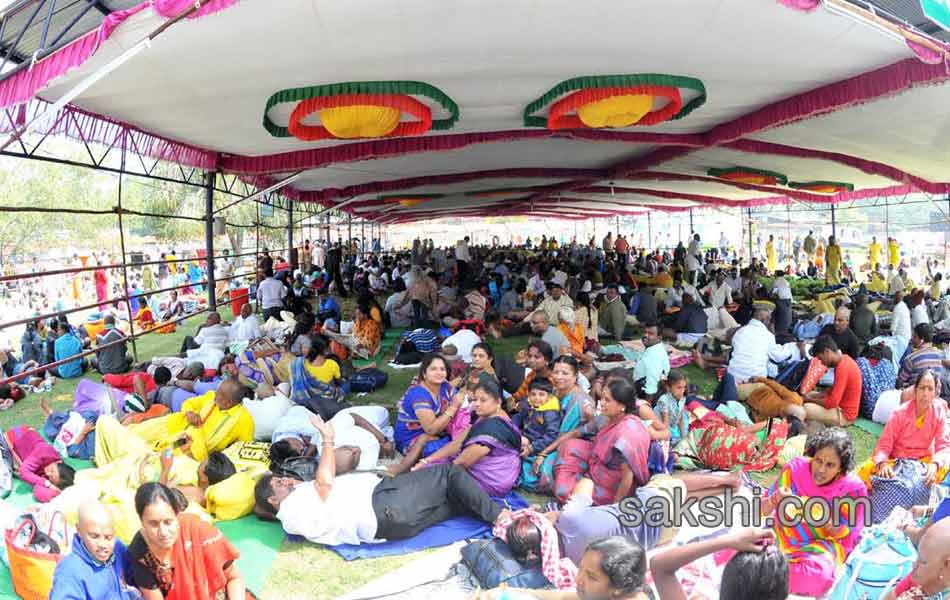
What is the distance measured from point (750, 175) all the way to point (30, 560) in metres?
11.5

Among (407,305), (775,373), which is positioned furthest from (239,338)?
(775,373)

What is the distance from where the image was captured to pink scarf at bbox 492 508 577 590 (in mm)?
2723

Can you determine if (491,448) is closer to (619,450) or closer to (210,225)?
(619,450)

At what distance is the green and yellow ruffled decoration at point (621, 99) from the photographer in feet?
17.9

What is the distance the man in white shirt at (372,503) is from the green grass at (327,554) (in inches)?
4.7

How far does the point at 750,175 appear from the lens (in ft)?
38.0

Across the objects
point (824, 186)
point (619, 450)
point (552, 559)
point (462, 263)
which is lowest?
point (552, 559)

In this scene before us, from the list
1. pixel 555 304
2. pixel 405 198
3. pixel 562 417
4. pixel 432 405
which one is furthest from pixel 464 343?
pixel 405 198

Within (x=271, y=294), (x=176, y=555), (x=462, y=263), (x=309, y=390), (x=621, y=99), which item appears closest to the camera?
(x=176, y=555)

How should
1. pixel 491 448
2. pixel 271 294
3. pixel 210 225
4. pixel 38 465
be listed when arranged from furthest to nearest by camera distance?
pixel 210 225 < pixel 271 294 < pixel 38 465 < pixel 491 448

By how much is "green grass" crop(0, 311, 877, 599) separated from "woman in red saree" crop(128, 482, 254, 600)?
1.82ft

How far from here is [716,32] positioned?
4.29 meters

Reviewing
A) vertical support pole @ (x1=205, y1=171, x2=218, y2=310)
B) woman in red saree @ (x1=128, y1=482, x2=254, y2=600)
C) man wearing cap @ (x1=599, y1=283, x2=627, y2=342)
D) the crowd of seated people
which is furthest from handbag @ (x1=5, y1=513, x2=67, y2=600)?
vertical support pole @ (x1=205, y1=171, x2=218, y2=310)

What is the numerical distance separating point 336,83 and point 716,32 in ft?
9.16
